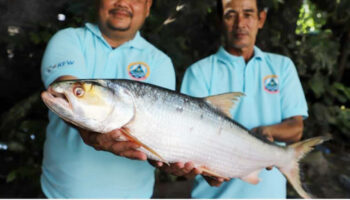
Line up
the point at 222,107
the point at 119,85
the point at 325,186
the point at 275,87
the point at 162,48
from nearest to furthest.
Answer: the point at 119,85 < the point at 222,107 < the point at 275,87 < the point at 162,48 < the point at 325,186

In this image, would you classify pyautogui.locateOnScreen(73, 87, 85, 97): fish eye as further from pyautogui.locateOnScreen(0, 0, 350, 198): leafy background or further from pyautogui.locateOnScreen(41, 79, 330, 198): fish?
pyautogui.locateOnScreen(0, 0, 350, 198): leafy background

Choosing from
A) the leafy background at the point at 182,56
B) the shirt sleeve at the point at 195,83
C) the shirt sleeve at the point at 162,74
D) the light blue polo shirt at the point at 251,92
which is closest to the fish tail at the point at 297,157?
the light blue polo shirt at the point at 251,92

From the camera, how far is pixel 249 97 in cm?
166

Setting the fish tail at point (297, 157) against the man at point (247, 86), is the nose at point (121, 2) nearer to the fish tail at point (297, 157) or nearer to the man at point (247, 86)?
the man at point (247, 86)

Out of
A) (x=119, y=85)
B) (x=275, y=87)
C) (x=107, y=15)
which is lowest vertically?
(x=275, y=87)

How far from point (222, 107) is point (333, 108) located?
Answer: 10.7ft

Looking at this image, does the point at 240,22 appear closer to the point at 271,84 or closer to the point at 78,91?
the point at 271,84

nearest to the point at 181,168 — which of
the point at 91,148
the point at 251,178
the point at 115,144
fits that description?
the point at 115,144

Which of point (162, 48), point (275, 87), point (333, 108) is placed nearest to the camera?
point (275, 87)

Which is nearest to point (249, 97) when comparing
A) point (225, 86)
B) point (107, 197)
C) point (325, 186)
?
point (225, 86)

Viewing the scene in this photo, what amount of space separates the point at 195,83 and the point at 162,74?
0.20m

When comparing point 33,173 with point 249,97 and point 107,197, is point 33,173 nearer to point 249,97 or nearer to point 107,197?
point 107,197

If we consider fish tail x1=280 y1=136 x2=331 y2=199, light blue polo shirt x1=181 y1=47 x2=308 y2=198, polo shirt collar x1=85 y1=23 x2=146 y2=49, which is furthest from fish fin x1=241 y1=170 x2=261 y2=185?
polo shirt collar x1=85 y1=23 x2=146 y2=49

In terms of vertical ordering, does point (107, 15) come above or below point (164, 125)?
above
